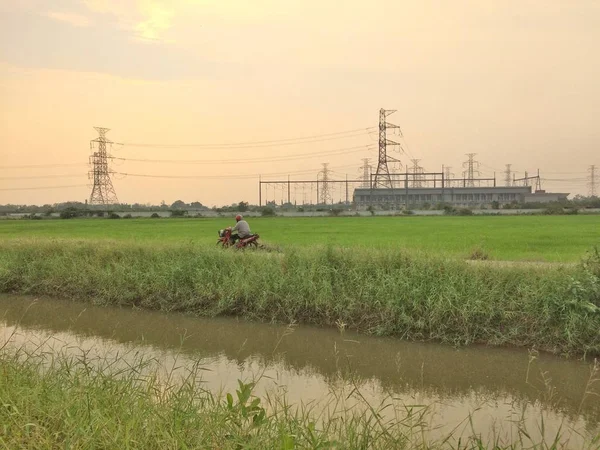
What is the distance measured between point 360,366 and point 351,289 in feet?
8.85

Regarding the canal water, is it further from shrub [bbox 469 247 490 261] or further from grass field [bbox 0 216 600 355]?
shrub [bbox 469 247 490 261]

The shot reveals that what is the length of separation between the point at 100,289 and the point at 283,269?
5.32m

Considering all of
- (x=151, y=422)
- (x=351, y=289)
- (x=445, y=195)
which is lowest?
(x=351, y=289)

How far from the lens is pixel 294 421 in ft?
11.9

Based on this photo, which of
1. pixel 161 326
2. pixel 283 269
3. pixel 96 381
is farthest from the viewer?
pixel 283 269

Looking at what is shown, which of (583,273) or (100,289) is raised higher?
(583,273)

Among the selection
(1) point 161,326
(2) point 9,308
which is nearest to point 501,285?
(1) point 161,326

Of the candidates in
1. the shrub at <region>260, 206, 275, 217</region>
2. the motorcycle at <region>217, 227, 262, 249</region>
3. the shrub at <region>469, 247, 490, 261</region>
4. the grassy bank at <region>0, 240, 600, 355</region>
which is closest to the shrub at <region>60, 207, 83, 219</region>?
the shrub at <region>260, 206, 275, 217</region>

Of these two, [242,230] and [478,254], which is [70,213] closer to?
[242,230]

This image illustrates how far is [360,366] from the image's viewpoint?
23.4ft

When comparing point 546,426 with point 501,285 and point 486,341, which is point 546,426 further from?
point 501,285

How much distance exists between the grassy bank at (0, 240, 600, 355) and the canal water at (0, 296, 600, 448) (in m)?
0.43

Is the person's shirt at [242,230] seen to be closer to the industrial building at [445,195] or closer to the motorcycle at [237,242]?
the motorcycle at [237,242]

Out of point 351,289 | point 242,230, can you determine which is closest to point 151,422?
point 351,289
